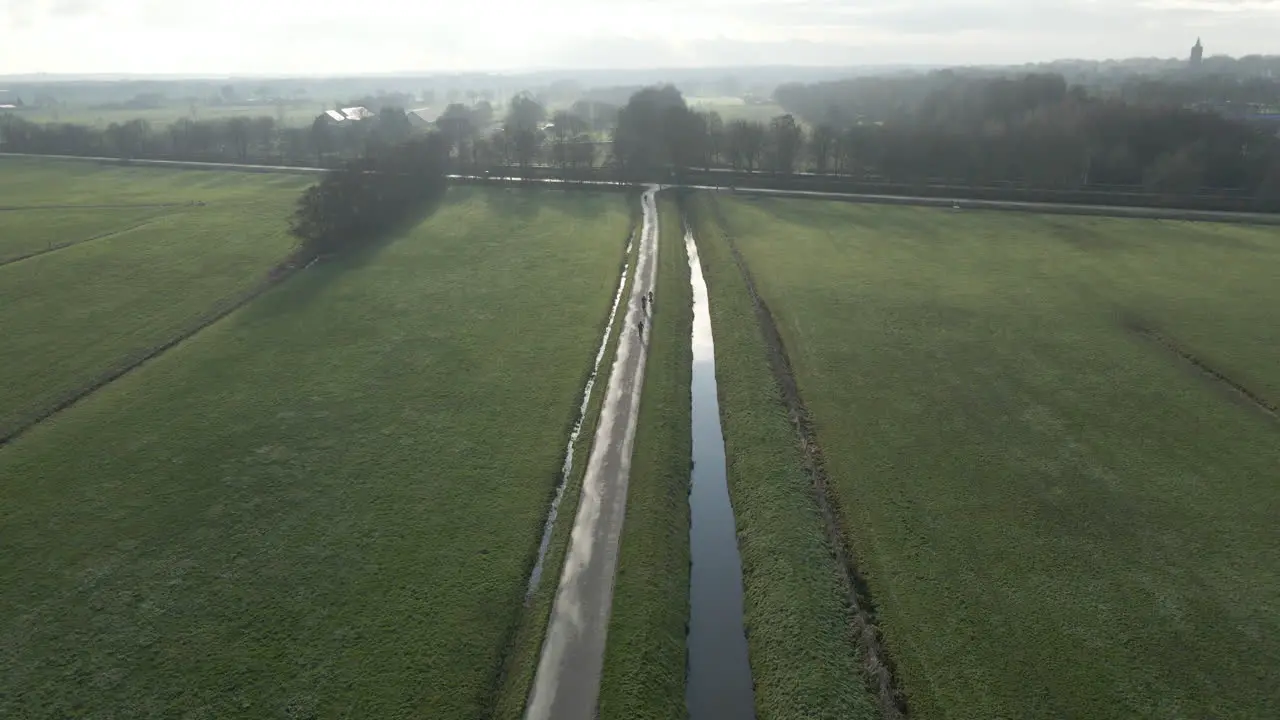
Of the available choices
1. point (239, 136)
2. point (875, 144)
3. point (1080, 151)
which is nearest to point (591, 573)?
point (875, 144)

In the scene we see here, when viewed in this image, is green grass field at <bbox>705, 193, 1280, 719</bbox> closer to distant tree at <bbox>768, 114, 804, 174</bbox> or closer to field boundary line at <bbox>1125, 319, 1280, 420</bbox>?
field boundary line at <bbox>1125, 319, 1280, 420</bbox>

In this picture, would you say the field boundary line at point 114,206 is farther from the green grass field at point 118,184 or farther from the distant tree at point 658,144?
the distant tree at point 658,144

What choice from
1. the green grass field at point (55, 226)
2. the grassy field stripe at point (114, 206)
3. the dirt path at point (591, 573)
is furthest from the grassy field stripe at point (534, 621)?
the grassy field stripe at point (114, 206)

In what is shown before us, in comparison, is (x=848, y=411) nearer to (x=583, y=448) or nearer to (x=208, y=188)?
(x=583, y=448)

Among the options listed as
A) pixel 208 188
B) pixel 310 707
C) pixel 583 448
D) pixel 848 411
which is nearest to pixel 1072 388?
pixel 848 411

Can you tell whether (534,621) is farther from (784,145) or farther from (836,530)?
(784,145)
